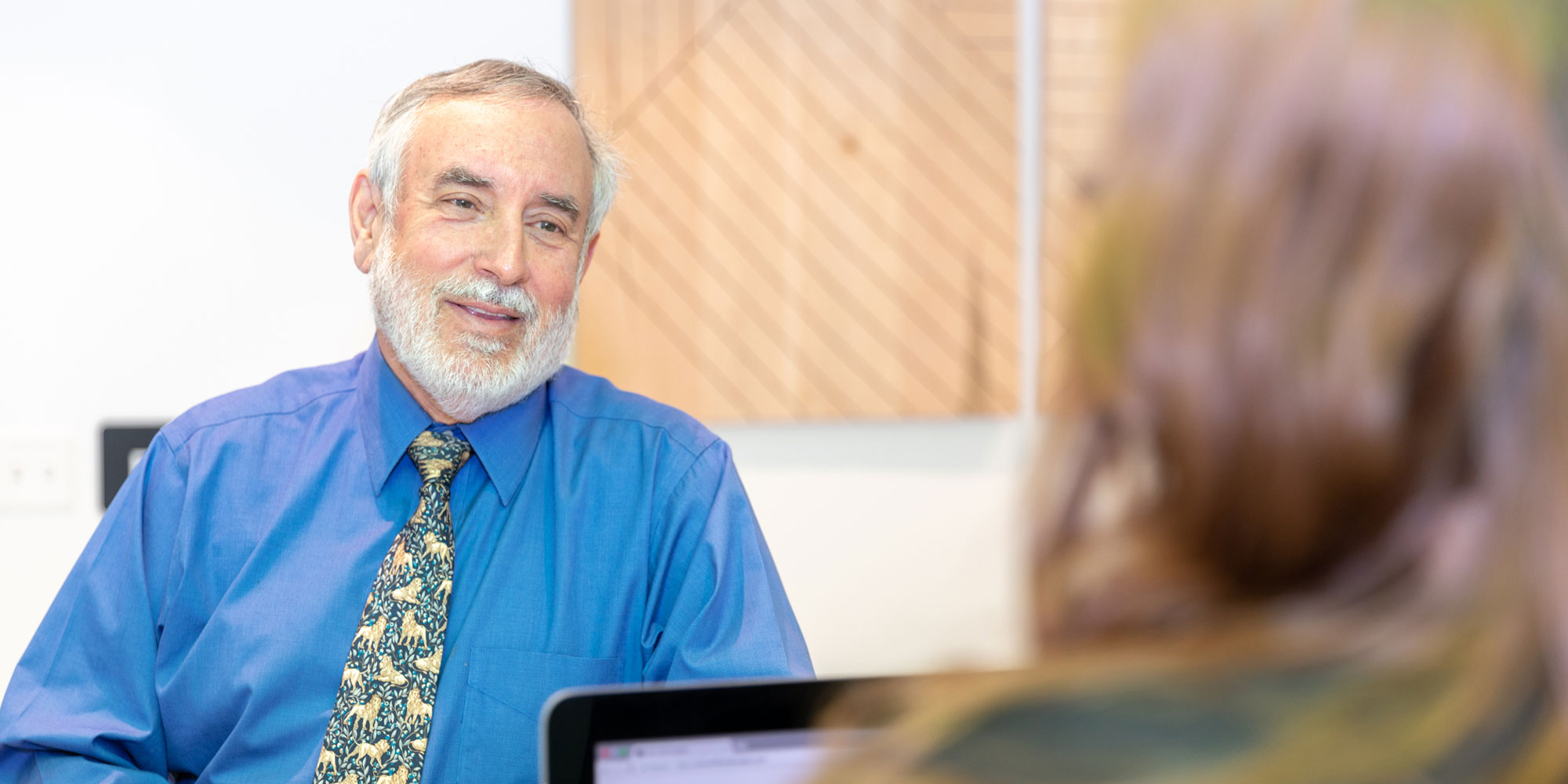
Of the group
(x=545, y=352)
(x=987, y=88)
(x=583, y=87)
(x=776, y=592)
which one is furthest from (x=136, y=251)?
(x=987, y=88)

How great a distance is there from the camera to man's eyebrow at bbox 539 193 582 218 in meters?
1.49

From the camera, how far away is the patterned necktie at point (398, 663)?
121cm

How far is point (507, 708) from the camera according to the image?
1269 millimetres

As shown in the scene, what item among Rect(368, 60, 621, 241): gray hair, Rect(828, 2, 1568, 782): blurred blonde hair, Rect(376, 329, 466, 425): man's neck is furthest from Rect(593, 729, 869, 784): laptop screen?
Rect(368, 60, 621, 241): gray hair

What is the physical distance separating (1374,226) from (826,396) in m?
1.78

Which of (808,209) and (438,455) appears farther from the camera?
(808,209)

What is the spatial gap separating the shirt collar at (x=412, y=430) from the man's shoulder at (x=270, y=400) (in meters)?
0.04

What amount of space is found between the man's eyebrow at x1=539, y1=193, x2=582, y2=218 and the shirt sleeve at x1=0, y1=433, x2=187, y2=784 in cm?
53

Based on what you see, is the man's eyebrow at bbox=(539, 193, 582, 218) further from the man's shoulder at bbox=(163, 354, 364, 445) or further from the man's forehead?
the man's shoulder at bbox=(163, 354, 364, 445)

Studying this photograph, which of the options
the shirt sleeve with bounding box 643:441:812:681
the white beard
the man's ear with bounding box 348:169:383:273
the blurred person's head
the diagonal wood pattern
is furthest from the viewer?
the diagonal wood pattern

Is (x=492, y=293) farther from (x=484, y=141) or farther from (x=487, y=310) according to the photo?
(x=484, y=141)

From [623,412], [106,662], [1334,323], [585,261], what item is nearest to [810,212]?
[585,261]

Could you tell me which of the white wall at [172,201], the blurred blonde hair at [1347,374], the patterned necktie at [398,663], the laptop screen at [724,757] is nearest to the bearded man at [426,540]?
the patterned necktie at [398,663]

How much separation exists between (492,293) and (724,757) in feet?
3.05
